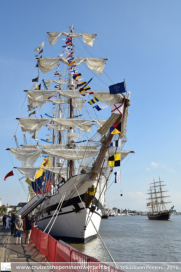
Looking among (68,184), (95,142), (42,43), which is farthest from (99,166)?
(42,43)

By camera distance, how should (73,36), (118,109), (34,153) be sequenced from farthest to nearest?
(73,36) → (34,153) → (118,109)

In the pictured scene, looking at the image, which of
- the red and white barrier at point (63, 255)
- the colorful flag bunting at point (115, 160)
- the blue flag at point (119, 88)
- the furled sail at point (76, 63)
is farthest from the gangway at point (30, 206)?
the blue flag at point (119, 88)

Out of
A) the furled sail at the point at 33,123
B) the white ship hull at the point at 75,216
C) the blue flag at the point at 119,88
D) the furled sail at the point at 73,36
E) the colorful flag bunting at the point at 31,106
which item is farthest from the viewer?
the furled sail at the point at 73,36

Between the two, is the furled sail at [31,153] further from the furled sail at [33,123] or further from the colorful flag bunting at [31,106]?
the colorful flag bunting at [31,106]

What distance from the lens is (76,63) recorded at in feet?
83.7

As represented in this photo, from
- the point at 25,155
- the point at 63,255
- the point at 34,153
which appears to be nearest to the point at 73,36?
the point at 34,153

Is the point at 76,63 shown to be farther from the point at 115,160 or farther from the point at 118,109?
the point at 115,160

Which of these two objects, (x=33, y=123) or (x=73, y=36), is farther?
(x=73, y=36)

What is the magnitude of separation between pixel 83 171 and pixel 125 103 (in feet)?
20.3

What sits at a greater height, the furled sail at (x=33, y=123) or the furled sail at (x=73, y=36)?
the furled sail at (x=73, y=36)

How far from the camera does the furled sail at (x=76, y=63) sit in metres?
25.8

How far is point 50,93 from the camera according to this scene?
82.7 ft

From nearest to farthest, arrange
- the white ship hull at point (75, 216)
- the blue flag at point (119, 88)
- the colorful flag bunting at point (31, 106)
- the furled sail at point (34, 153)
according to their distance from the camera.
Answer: the blue flag at point (119, 88)
the white ship hull at point (75, 216)
the furled sail at point (34, 153)
the colorful flag bunting at point (31, 106)

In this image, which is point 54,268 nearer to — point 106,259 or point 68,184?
point 106,259
